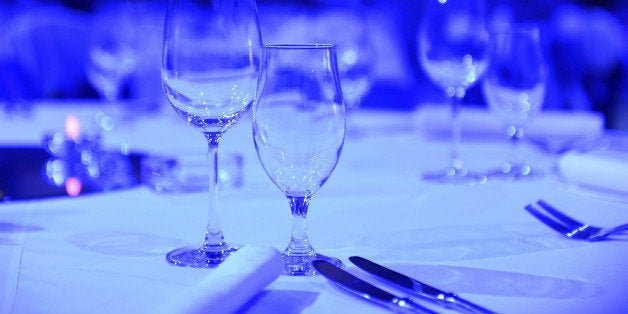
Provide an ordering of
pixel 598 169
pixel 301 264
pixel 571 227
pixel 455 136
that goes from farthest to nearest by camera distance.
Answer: pixel 455 136
pixel 598 169
pixel 571 227
pixel 301 264

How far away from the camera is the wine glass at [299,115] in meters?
0.78

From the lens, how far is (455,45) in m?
1.40

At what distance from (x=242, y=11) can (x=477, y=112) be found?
3.56 ft

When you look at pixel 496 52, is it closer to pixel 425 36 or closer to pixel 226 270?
pixel 425 36

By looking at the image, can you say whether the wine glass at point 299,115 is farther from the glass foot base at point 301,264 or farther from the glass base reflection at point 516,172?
the glass base reflection at point 516,172

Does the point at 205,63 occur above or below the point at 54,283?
above

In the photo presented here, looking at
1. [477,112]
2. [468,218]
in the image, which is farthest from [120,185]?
[477,112]

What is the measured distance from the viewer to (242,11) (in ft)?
2.73

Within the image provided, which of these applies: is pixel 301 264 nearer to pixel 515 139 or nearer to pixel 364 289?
pixel 364 289

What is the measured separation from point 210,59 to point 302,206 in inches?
6.9

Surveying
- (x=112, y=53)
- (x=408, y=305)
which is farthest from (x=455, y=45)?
(x=112, y=53)

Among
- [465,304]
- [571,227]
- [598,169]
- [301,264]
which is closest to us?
[465,304]

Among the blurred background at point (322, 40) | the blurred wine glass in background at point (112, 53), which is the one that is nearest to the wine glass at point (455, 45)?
the blurred background at point (322, 40)

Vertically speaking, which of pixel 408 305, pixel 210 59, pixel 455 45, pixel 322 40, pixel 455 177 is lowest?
pixel 408 305
